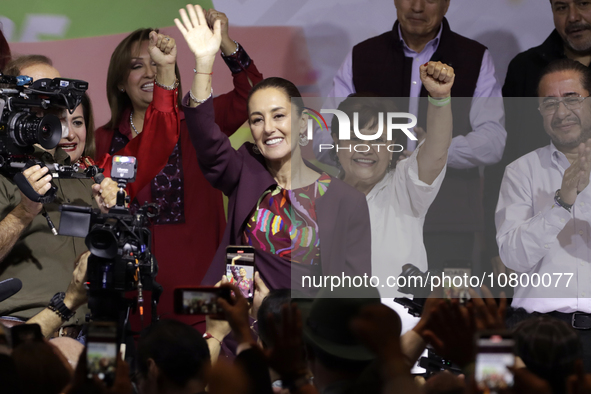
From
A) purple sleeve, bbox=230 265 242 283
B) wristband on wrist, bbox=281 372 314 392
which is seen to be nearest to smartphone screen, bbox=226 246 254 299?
purple sleeve, bbox=230 265 242 283

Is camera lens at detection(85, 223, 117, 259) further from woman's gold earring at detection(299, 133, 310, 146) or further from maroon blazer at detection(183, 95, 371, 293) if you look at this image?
woman's gold earring at detection(299, 133, 310, 146)

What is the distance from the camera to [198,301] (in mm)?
1781

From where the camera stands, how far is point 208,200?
11.4ft

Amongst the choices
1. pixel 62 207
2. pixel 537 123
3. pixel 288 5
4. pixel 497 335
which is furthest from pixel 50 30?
pixel 497 335

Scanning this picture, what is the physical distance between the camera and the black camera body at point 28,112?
265 centimetres

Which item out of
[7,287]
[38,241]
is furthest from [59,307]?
[38,241]

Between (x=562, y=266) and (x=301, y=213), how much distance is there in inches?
38.8

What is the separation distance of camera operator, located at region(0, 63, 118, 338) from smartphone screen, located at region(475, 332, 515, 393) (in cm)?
162

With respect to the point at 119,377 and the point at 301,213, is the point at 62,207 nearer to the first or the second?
the point at 301,213

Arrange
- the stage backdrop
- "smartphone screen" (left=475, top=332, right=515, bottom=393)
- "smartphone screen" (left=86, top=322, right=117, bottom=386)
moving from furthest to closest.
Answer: the stage backdrop, "smartphone screen" (left=86, top=322, right=117, bottom=386), "smartphone screen" (left=475, top=332, right=515, bottom=393)

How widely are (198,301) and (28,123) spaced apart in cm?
128

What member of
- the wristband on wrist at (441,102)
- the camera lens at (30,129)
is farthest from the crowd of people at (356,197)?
the camera lens at (30,129)

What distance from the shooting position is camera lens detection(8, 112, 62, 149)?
2.65m

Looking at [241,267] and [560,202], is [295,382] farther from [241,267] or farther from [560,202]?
[560,202]
